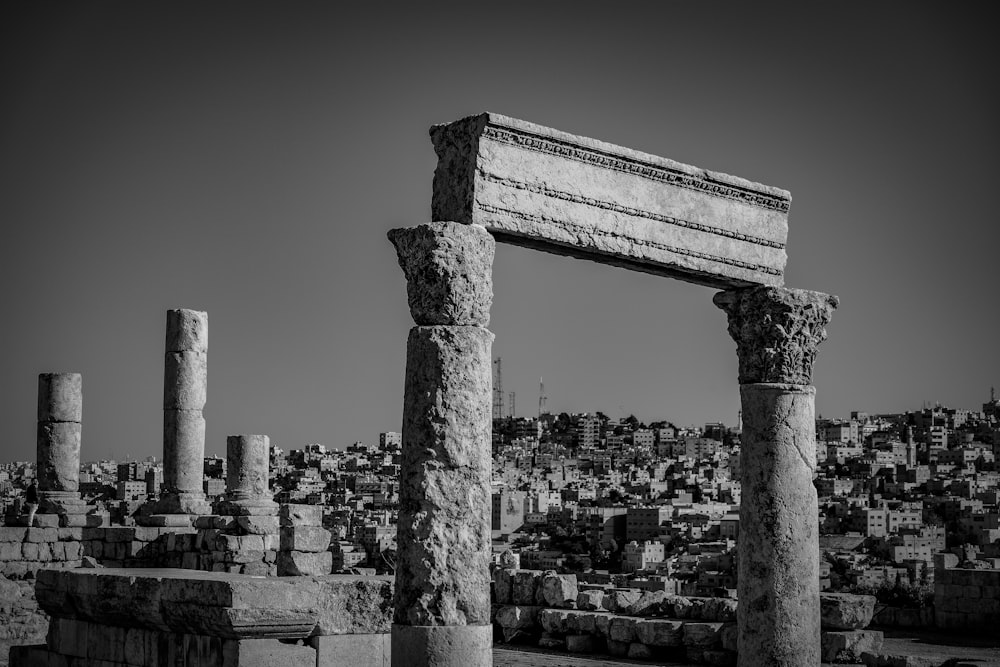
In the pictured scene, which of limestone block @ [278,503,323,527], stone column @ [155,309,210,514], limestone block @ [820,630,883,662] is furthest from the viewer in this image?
stone column @ [155,309,210,514]

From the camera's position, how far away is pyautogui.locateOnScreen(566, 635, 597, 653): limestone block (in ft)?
55.8

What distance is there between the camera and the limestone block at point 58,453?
81.8 feet

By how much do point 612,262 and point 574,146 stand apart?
126 centimetres

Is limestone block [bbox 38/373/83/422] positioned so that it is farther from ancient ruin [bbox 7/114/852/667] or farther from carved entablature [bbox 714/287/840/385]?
carved entablature [bbox 714/287/840/385]

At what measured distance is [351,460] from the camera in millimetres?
119750

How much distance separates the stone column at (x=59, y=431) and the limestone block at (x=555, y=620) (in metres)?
10.7

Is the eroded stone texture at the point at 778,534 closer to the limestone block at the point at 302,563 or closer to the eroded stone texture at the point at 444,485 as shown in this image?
the eroded stone texture at the point at 444,485

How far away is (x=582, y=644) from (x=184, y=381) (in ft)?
34.3

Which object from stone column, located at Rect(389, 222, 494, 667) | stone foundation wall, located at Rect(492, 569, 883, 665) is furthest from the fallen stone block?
stone column, located at Rect(389, 222, 494, 667)

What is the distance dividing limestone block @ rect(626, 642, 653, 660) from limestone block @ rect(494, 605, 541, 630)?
1.67 metres

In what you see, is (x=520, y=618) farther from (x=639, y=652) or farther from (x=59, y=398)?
(x=59, y=398)

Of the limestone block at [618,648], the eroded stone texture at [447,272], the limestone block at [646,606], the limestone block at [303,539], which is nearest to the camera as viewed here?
the eroded stone texture at [447,272]

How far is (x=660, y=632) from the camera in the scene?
16250 millimetres

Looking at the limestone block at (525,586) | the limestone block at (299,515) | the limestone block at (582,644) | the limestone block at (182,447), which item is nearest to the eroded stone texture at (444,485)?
the limestone block at (582,644)
